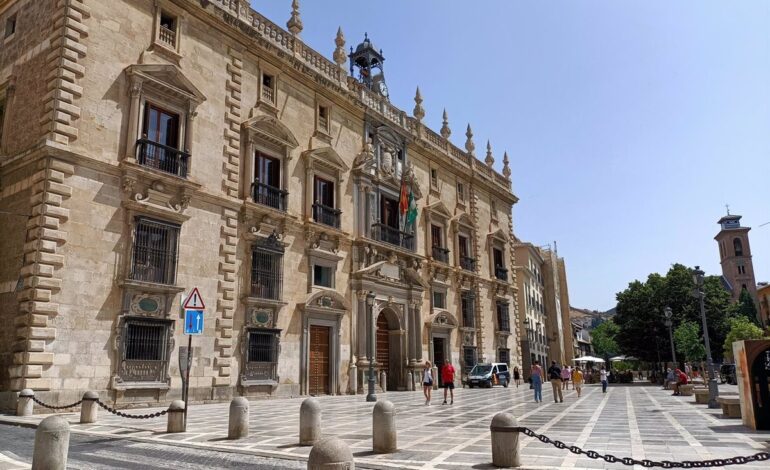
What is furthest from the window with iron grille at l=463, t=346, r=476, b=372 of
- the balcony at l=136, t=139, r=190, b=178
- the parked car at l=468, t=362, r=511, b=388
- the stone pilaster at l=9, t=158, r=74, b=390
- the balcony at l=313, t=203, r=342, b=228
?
the stone pilaster at l=9, t=158, r=74, b=390

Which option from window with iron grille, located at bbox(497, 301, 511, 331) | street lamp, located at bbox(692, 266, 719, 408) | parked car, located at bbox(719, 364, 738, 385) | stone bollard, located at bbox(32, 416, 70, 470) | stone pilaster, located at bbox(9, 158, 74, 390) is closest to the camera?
stone bollard, located at bbox(32, 416, 70, 470)

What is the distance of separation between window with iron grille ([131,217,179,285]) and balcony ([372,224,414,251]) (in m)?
11.2

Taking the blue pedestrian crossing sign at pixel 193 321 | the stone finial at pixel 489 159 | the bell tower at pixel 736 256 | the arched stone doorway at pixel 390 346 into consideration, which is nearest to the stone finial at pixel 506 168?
the stone finial at pixel 489 159

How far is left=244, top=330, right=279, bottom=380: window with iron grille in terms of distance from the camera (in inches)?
772

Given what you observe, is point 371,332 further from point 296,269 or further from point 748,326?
point 748,326

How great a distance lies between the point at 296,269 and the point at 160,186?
651 cm

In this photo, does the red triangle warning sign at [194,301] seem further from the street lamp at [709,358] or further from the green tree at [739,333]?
the green tree at [739,333]

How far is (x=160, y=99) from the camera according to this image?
1814cm

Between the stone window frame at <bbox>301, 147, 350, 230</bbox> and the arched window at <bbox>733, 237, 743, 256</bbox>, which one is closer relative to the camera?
the stone window frame at <bbox>301, 147, 350, 230</bbox>

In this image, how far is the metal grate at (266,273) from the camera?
20.4m

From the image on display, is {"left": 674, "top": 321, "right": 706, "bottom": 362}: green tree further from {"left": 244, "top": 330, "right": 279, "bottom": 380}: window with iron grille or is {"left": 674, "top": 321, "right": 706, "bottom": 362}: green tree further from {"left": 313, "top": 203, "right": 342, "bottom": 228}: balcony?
{"left": 244, "top": 330, "right": 279, "bottom": 380}: window with iron grille

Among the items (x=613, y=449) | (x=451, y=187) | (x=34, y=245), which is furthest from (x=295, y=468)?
(x=451, y=187)

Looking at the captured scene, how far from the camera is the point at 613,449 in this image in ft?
28.8

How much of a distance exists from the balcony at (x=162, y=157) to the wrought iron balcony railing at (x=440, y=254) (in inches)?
657
